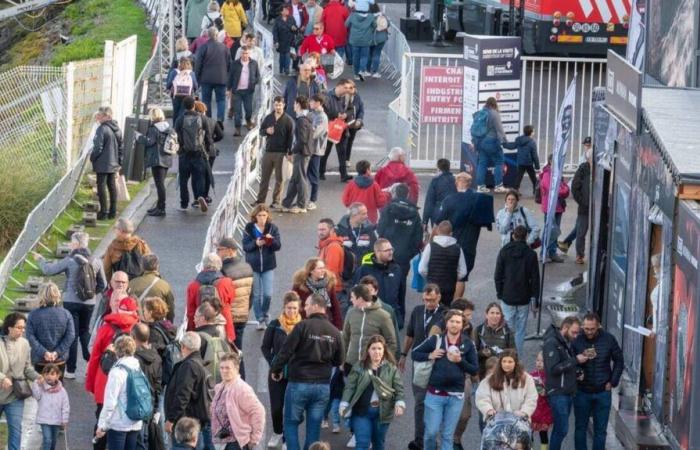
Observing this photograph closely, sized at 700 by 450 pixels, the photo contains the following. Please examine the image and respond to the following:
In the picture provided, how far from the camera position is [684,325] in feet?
43.8

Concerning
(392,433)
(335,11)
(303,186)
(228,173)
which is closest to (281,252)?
(303,186)

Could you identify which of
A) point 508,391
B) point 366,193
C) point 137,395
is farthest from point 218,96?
point 508,391

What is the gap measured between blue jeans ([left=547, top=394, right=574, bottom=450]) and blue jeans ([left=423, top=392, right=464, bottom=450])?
80 centimetres

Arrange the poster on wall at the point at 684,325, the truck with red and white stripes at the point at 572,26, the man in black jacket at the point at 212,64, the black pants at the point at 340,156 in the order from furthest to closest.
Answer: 1. the truck with red and white stripes at the point at 572,26
2. the man in black jacket at the point at 212,64
3. the black pants at the point at 340,156
4. the poster on wall at the point at 684,325

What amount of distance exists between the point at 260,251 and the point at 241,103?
32.5ft

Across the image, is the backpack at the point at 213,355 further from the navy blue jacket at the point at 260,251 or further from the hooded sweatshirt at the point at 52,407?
the navy blue jacket at the point at 260,251

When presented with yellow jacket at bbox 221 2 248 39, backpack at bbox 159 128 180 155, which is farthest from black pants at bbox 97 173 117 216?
yellow jacket at bbox 221 2 248 39

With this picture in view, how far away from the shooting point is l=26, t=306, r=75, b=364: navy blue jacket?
15.6 m

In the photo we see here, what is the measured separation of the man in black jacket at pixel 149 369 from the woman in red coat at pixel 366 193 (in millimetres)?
6413

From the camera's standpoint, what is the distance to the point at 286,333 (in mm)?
15000

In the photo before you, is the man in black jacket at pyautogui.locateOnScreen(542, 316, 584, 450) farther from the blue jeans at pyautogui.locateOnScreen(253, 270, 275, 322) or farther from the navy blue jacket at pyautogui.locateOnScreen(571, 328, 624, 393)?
the blue jeans at pyautogui.locateOnScreen(253, 270, 275, 322)

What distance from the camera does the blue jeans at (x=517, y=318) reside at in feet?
58.0

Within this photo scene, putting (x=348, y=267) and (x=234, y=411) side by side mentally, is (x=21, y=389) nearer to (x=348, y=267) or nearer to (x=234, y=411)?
(x=234, y=411)

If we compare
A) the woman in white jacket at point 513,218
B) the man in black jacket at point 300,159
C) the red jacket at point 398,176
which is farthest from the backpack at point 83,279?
the man in black jacket at point 300,159
